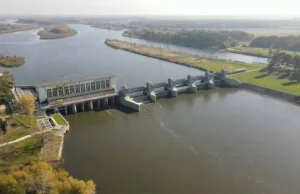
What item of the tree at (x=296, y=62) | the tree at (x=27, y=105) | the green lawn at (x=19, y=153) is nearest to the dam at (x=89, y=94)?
the tree at (x=27, y=105)

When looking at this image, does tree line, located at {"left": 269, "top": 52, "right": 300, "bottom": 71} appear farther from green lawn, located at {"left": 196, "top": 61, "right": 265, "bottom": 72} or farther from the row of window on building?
the row of window on building

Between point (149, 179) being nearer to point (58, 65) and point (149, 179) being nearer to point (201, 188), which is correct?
point (201, 188)

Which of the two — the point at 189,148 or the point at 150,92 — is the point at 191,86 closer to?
the point at 150,92

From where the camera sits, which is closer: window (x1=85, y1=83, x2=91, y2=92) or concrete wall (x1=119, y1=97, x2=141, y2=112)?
concrete wall (x1=119, y1=97, x2=141, y2=112)

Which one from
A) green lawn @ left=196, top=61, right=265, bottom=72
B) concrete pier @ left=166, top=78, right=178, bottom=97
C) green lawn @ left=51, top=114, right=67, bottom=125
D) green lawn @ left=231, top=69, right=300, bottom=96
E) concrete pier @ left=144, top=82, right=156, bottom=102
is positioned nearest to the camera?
green lawn @ left=51, top=114, right=67, bottom=125

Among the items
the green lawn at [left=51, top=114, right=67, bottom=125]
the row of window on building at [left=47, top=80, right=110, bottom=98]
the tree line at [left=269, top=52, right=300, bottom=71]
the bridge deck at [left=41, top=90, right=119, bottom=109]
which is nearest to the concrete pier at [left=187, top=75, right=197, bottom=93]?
the bridge deck at [left=41, top=90, right=119, bottom=109]

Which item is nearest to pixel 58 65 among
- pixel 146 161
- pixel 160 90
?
pixel 160 90
